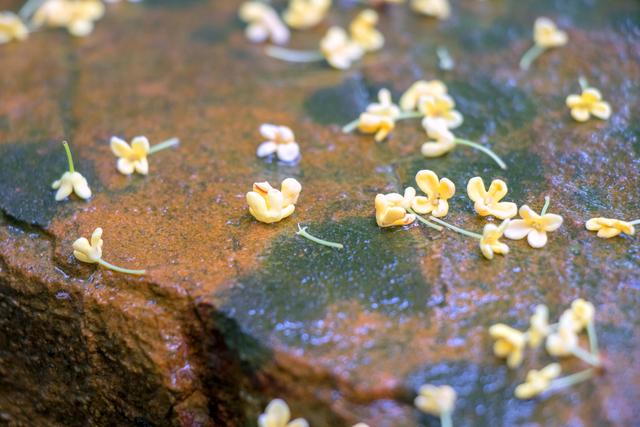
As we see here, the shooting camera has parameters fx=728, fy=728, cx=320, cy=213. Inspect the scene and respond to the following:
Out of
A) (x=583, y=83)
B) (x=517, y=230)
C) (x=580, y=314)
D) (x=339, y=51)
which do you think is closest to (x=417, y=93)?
(x=339, y=51)

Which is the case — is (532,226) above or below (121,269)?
above

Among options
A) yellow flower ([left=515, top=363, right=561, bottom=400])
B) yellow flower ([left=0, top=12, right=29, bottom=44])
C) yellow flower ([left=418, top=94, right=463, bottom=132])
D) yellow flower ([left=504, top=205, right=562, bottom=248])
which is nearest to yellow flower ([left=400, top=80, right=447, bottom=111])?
yellow flower ([left=418, top=94, right=463, bottom=132])

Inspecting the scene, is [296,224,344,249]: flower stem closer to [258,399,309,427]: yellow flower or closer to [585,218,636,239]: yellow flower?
[258,399,309,427]: yellow flower

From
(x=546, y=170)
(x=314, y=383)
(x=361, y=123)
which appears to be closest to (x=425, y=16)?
(x=361, y=123)

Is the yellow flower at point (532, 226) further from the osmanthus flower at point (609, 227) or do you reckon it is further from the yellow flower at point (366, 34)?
the yellow flower at point (366, 34)

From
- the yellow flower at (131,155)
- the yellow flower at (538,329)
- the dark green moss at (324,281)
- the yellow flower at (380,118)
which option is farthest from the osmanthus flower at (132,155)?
the yellow flower at (538,329)

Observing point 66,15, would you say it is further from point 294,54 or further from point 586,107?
point 586,107
